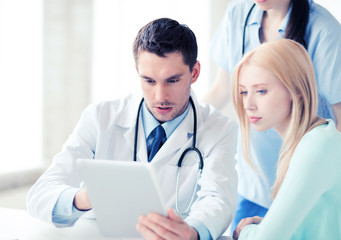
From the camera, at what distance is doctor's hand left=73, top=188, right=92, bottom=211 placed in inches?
41.0

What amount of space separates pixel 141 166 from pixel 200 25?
6.21ft

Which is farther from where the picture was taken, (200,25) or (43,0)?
(200,25)

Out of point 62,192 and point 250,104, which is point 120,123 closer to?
point 62,192

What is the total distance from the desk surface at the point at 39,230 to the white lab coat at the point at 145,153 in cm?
3

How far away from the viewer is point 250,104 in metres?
1.09

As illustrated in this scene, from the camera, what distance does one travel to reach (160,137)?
1.29 meters

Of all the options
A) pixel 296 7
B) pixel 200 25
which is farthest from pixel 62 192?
pixel 200 25

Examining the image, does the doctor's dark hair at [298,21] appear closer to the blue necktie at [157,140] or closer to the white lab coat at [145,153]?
the white lab coat at [145,153]

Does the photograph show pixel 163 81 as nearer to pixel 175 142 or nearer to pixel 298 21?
pixel 175 142

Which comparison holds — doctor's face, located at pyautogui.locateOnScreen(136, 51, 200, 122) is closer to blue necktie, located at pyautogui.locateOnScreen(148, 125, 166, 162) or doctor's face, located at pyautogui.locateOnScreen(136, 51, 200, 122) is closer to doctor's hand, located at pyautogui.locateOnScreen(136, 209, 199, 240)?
blue necktie, located at pyautogui.locateOnScreen(148, 125, 166, 162)

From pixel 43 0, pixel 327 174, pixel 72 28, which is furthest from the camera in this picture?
pixel 72 28

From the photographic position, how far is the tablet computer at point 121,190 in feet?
2.59

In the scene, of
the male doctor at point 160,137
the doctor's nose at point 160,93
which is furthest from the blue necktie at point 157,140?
the doctor's nose at point 160,93

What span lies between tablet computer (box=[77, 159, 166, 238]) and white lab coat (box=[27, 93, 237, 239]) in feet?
0.85
